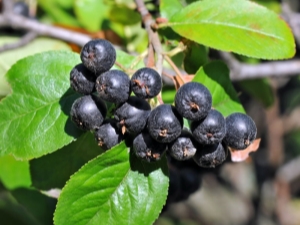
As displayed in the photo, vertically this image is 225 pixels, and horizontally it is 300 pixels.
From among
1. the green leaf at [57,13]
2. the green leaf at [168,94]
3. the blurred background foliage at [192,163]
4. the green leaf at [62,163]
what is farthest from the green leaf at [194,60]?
the green leaf at [57,13]

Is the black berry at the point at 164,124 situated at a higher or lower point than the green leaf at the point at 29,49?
higher

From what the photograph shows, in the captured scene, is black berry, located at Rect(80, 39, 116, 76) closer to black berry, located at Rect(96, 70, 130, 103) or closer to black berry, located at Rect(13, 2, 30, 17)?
black berry, located at Rect(96, 70, 130, 103)

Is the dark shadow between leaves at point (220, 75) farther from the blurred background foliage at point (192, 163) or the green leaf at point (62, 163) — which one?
the green leaf at point (62, 163)

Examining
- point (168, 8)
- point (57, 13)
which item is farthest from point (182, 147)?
point (57, 13)

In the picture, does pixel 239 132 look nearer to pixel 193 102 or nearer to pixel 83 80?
pixel 193 102

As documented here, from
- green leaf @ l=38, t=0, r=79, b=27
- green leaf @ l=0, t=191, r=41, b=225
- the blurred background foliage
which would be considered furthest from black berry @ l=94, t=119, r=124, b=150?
green leaf @ l=38, t=0, r=79, b=27

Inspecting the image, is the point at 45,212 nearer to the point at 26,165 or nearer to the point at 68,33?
the point at 26,165
